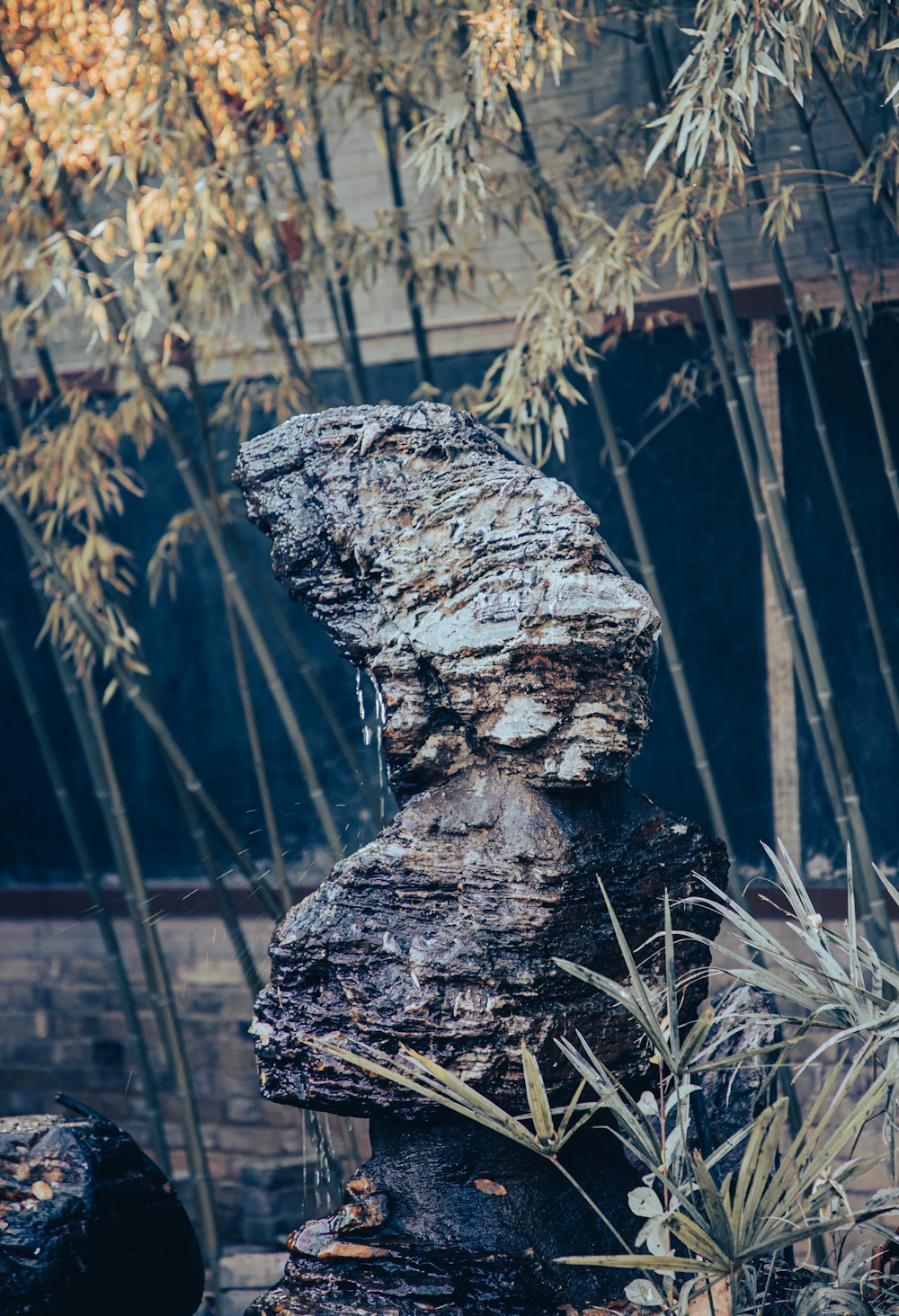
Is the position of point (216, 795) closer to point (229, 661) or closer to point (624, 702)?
point (229, 661)

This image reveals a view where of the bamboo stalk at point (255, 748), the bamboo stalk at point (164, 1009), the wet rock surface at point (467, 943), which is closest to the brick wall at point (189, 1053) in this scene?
the bamboo stalk at point (255, 748)

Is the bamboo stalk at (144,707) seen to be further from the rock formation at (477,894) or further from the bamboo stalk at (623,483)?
the rock formation at (477,894)

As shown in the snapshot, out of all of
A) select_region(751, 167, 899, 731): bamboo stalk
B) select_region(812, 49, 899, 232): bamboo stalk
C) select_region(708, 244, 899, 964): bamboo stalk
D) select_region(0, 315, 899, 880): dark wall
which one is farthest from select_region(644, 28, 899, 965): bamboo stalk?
select_region(0, 315, 899, 880): dark wall

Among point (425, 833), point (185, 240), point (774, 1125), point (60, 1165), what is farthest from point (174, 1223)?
point (185, 240)

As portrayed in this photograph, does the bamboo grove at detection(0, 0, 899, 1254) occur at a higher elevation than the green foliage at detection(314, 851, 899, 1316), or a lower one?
higher

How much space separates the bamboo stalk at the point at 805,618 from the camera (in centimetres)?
295

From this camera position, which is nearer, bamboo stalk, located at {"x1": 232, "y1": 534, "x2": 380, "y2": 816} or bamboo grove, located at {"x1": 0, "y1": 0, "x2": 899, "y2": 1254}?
bamboo grove, located at {"x1": 0, "y1": 0, "x2": 899, "y2": 1254}

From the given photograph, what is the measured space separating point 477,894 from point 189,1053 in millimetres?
3211

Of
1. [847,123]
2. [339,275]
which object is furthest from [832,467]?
[339,275]

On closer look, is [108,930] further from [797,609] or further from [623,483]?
[797,609]

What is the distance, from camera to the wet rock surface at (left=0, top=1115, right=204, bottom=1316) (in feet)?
6.67

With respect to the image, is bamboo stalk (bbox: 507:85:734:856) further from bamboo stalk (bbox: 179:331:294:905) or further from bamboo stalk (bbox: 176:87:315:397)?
bamboo stalk (bbox: 179:331:294:905)

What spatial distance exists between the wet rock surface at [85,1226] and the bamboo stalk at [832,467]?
2327mm

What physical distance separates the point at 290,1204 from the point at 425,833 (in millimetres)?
3144
